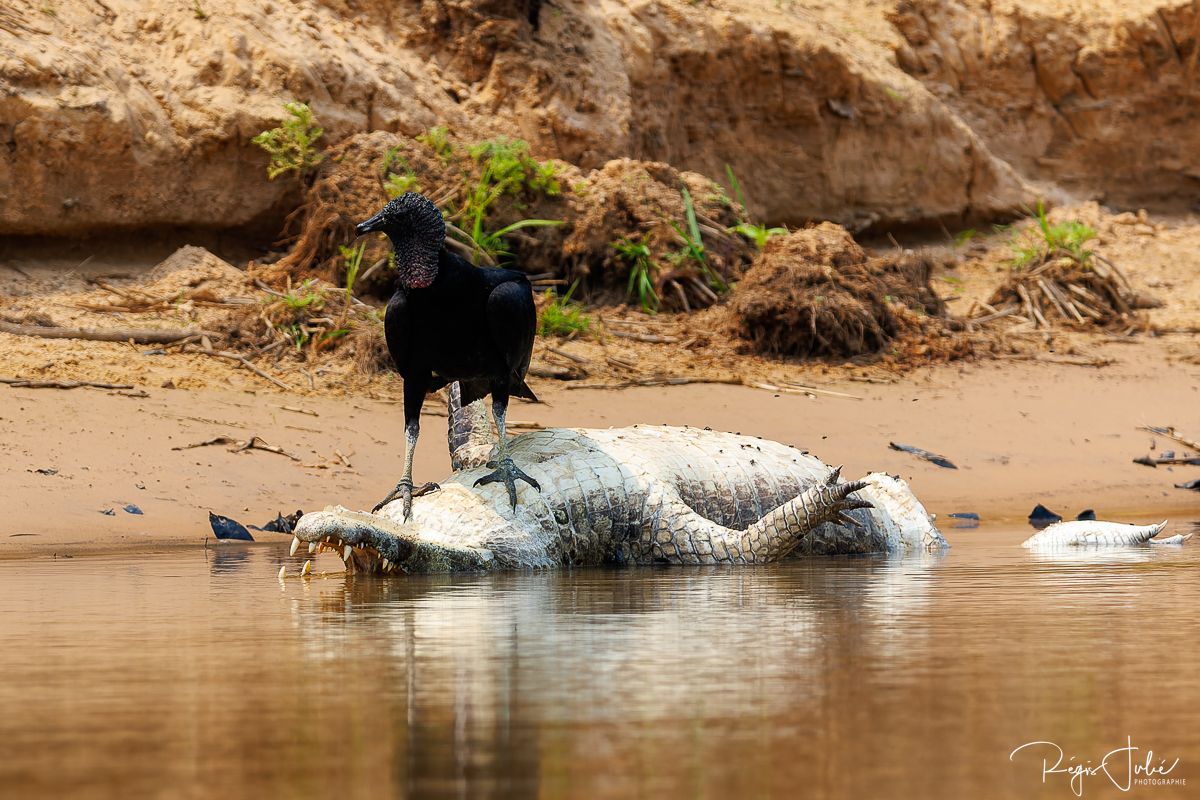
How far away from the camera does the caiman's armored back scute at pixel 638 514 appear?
6.21 meters

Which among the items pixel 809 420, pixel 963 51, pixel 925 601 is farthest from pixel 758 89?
pixel 925 601

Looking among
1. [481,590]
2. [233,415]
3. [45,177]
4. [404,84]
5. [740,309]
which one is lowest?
[481,590]

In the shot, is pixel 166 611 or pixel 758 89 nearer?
pixel 166 611

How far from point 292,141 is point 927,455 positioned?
541 cm

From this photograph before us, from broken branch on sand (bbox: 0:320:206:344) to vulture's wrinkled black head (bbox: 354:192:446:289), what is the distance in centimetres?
419

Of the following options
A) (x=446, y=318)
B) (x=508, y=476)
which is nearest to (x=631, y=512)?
(x=508, y=476)

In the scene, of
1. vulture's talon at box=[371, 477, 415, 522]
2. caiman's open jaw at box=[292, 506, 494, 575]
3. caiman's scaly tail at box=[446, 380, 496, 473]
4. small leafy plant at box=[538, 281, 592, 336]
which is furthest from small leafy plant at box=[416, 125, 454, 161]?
caiman's open jaw at box=[292, 506, 494, 575]

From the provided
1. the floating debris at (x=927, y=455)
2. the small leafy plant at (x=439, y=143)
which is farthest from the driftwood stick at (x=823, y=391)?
the small leafy plant at (x=439, y=143)

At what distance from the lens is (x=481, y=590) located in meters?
5.63

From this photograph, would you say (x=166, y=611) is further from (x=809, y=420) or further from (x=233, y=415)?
(x=809, y=420)

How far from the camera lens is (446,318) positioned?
6.49 metres

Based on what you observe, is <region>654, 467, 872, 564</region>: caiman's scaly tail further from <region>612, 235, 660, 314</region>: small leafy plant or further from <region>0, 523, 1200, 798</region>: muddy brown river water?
<region>612, 235, 660, 314</region>: small leafy plant

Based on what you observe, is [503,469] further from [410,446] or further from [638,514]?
[638,514]

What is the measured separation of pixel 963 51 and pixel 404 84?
792cm
